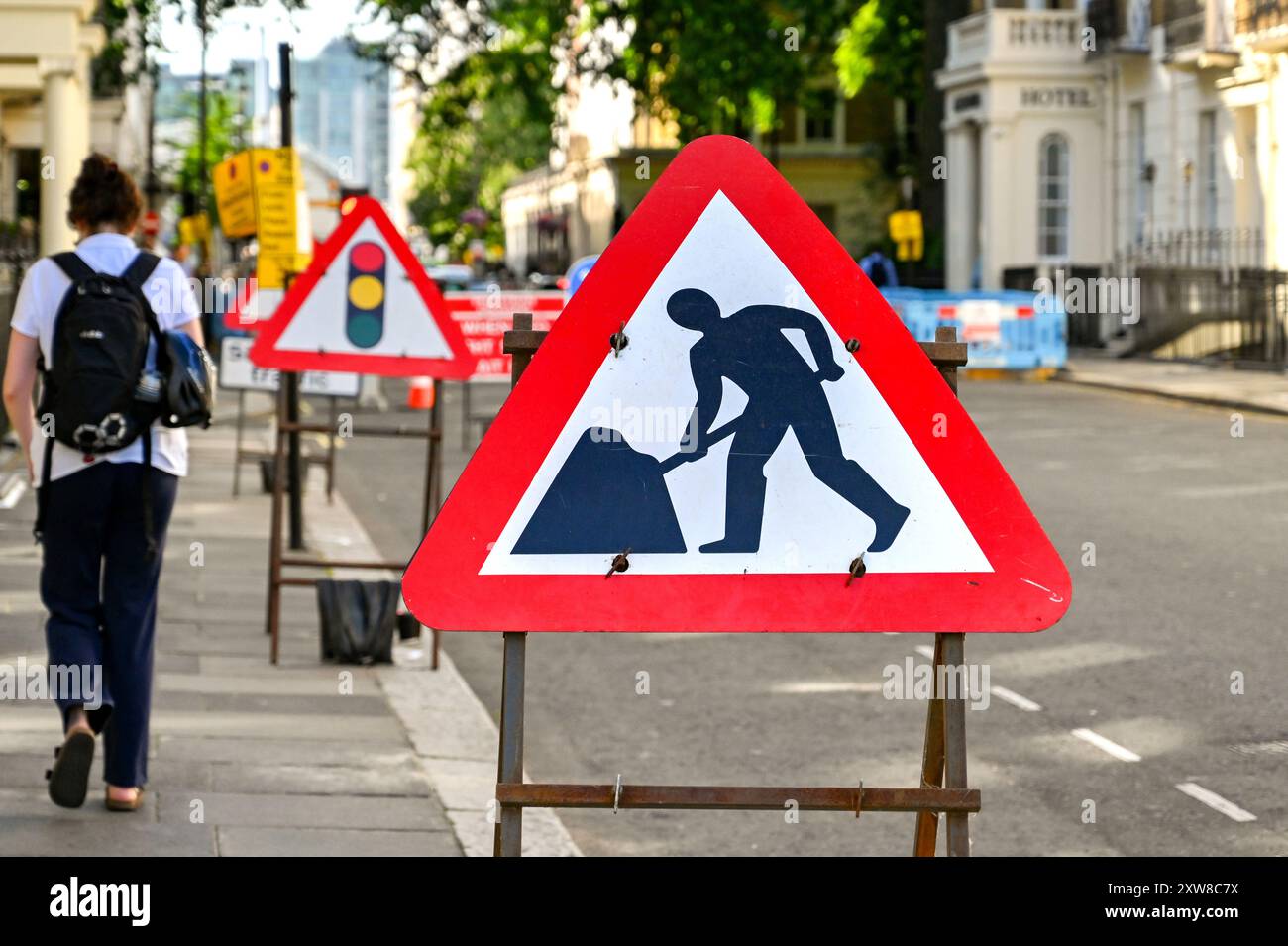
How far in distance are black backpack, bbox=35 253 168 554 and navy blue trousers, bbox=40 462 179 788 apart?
0.07 metres

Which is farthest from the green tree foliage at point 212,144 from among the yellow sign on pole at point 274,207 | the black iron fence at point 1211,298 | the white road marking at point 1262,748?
the white road marking at point 1262,748

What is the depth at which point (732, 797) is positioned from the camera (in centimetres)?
337

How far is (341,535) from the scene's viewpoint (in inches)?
568

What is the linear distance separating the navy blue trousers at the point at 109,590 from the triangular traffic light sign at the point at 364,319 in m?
3.17

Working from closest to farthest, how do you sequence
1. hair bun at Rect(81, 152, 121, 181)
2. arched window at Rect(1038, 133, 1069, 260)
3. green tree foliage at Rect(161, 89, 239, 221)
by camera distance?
1. hair bun at Rect(81, 152, 121, 181)
2. arched window at Rect(1038, 133, 1069, 260)
3. green tree foliage at Rect(161, 89, 239, 221)

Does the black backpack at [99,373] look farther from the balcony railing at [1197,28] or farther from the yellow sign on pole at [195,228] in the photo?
the yellow sign on pole at [195,228]

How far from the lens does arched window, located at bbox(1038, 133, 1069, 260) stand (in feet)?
142

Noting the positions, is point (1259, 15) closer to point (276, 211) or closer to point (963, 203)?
point (963, 203)

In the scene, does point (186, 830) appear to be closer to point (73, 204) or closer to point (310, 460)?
point (73, 204)

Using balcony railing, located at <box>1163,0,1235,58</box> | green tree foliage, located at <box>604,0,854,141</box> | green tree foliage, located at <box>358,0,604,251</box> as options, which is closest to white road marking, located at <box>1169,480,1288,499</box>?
balcony railing, located at <box>1163,0,1235,58</box>

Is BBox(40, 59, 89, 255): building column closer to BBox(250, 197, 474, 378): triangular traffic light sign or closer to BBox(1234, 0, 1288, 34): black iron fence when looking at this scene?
BBox(250, 197, 474, 378): triangular traffic light sign

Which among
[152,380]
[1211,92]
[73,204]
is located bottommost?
[152,380]
